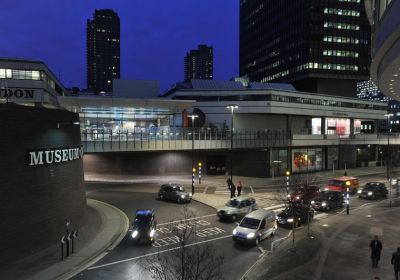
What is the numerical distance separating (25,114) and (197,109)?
43.6m

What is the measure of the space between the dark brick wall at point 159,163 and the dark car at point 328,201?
2328 cm

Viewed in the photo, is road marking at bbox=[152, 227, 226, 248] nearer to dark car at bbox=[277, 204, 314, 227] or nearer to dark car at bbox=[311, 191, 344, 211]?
dark car at bbox=[277, 204, 314, 227]

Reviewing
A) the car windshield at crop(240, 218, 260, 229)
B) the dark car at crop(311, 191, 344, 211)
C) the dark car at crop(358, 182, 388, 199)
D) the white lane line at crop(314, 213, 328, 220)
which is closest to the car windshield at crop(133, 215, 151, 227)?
the car windshield at crop(240, 218, 260, 229)

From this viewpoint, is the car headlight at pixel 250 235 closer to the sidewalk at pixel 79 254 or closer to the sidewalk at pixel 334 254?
the sidewalk at pixel 334 254

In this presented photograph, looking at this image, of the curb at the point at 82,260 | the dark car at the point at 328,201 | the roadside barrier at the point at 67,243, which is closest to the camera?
the curb at the point at 82,260

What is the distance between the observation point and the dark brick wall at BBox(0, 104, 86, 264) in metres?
18.4

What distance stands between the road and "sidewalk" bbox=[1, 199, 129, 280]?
2.15 feet

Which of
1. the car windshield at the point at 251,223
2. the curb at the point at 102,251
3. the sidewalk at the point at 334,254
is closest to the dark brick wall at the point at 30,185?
the curb at the point at 102,251

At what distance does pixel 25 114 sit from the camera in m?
20.1

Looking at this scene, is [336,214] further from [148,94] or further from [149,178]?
[148,94]

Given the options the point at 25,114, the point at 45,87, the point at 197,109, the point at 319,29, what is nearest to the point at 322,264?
the point at 25,114

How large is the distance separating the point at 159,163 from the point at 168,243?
34.6m

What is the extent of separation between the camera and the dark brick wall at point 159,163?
56.6 meters

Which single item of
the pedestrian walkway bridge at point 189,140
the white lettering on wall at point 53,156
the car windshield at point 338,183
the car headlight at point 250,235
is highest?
the pedestrian walkway bridge at point 189,140
